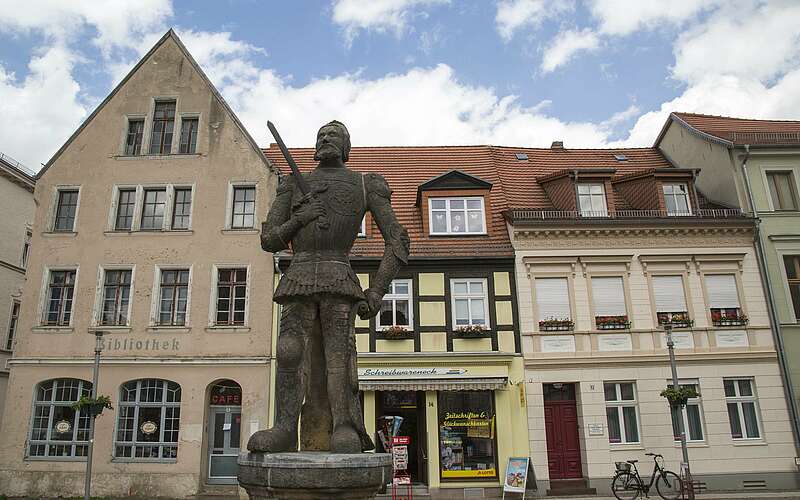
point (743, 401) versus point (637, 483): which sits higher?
point (743, 401)

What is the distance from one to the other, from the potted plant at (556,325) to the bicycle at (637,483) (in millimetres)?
3869

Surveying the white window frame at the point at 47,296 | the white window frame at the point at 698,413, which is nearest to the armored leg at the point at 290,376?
the white window frame at the point at 698,413

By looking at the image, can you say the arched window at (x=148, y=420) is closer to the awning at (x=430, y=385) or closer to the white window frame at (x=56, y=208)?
the white window frame at (x=56, y=208)

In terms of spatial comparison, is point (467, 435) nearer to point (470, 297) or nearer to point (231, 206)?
point (470, 297)

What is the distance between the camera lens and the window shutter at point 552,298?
18.0 metres

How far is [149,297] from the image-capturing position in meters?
18.5

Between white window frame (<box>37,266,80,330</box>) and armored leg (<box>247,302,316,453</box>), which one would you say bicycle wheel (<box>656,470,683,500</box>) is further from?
white window frame (<box>37,266,80,330</box>)

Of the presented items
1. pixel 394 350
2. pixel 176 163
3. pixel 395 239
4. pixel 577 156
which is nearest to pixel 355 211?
pixel 395 239

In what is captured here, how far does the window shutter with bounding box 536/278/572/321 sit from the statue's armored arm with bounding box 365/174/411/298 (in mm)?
13227

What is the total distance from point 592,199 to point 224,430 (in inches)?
524

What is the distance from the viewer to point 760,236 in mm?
18781

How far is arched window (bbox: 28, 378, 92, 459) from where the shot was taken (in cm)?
1748

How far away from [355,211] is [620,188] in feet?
A: 56.1

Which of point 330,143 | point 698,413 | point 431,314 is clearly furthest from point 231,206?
A: point 698,413
